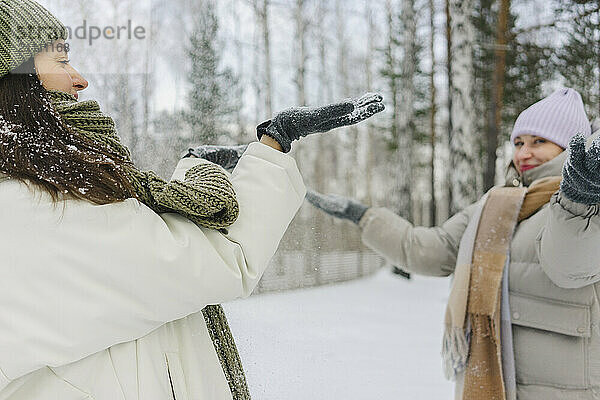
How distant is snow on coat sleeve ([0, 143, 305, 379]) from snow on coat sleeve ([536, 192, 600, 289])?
923mm

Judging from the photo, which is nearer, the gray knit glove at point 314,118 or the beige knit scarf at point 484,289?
the gray knit glove at point 314,118

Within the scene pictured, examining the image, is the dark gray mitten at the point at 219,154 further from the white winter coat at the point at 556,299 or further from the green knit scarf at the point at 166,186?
the white winter coat at the point at 556,299

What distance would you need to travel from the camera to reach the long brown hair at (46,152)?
1.07m

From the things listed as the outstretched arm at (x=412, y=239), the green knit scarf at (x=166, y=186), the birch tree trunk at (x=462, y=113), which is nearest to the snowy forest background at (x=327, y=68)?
the birch tree trunk at (x=462, y=113)

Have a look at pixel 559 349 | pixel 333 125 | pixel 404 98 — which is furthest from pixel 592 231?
pixel 404 98

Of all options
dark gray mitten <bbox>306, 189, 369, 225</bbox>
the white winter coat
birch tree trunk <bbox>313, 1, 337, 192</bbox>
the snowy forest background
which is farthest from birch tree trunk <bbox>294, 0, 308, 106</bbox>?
the white winter coat

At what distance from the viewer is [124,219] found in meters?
1.10

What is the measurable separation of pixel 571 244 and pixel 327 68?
14.5 m

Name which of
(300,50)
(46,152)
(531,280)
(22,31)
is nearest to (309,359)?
(531,280)

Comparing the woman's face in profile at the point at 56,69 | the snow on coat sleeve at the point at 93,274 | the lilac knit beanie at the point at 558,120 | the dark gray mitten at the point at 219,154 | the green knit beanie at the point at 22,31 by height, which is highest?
the green knit beanie at the point at 22,31

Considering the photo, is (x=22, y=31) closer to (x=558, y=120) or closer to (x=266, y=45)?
(x=558, y=120)

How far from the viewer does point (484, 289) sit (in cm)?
197

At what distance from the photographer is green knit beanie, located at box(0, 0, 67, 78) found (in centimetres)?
111

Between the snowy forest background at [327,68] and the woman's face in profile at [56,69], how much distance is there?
2.85 ft
